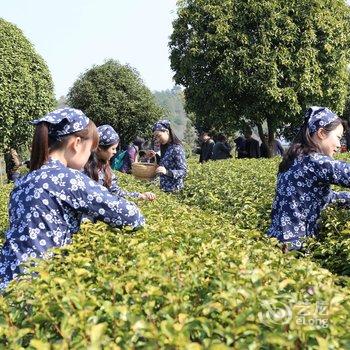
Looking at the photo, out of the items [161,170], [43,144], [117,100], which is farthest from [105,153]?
[117,100]

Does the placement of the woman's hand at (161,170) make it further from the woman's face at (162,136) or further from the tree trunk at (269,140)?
the tree trunk at (269,140)

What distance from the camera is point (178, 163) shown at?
816cm

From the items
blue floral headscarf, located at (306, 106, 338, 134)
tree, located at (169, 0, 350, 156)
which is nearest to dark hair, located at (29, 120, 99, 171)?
blue floral headscarf, located at (306, 106, 338, 134)

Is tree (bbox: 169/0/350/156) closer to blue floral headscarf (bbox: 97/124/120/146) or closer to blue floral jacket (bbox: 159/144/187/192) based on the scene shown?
blue floral jacket (bbox: 159/144/187/192)

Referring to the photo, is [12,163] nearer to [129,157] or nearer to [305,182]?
[129,157]

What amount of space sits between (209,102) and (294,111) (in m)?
3.18

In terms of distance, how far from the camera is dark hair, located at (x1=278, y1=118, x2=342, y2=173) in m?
4.18

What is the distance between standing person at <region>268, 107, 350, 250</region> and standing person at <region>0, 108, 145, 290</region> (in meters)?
1.41

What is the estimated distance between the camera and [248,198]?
647 cm

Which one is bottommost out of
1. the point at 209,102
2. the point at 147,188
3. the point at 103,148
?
the point at 147,188

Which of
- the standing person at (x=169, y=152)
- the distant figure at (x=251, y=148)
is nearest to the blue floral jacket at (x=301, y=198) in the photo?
the standing person at (x=169, y=152)

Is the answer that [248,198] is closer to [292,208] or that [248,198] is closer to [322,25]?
[292,208]

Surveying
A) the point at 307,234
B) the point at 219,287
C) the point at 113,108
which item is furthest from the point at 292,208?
the point at 113,108

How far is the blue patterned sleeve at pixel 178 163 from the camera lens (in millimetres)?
8088
